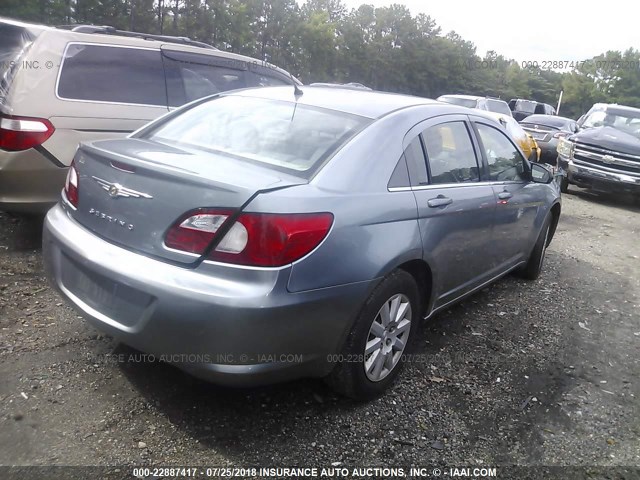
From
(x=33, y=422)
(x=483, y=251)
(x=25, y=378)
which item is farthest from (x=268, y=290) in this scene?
(x=483, y=251)

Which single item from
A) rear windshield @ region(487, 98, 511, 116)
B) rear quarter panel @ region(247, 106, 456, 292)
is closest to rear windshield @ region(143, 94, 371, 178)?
rear quarter panel @ region(247, 106, 456, 292)

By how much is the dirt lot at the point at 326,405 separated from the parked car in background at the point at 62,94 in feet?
2.38

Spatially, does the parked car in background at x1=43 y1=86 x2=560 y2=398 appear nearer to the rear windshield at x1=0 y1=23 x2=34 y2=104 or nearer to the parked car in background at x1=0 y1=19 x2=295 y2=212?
the parked car in background at x1=0 y1=19 x2=295 y2=212

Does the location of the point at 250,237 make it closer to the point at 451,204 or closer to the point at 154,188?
the point at 154,188

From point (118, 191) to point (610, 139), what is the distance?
9995 mm

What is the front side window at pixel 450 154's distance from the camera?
333 centimetres

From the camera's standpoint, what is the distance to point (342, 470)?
96.6 inches

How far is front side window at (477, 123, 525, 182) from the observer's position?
4.07 m

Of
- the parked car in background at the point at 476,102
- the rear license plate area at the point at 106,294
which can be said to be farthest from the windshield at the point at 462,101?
the rear license plate area at the point at 106,294

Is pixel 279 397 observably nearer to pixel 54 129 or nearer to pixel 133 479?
pixel 133 479

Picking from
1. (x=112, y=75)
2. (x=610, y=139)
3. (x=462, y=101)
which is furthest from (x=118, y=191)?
(x=462, y=101)

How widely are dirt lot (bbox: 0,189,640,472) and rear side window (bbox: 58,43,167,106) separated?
152 centimetres

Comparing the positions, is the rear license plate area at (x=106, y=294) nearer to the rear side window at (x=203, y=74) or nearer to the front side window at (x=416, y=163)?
the front side window at (x=416, y=163)

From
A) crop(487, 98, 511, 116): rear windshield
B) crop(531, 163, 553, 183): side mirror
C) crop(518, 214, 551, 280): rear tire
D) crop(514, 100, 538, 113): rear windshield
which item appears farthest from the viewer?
crop(514, 100, 538, 113): rear windshield
